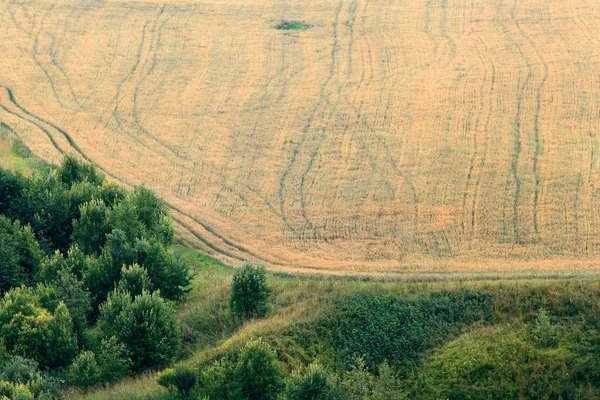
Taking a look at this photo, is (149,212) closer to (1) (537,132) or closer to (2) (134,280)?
(2) (134,280)

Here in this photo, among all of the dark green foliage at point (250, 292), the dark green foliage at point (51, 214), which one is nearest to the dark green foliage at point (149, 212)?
the dark green foliage at point (51, 214)

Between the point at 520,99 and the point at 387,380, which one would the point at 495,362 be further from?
the point at 520,99

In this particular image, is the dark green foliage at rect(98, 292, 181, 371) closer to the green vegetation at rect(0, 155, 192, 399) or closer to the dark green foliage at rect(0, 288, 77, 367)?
the green vegetation at rect(0, 155, 192, 399)

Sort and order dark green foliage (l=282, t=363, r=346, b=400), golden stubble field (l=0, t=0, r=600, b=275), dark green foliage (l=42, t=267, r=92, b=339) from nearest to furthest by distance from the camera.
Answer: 1. dark green foliage (l=282, t=363, r=346, b=400)
2. dark green foliage (l=42, t=267, r=92, b=339)
3. golden stubble field (l=0, t=0, r=600, b=275)

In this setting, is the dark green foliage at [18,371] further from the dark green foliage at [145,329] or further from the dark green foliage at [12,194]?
the dark green foliage at [12,194]

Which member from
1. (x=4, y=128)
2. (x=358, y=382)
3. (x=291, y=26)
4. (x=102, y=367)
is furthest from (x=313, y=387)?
(x=291, y=26)

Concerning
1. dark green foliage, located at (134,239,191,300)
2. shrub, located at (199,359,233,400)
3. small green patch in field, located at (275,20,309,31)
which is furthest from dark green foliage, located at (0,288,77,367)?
small green patch in field, located at (275,20,309,31)
